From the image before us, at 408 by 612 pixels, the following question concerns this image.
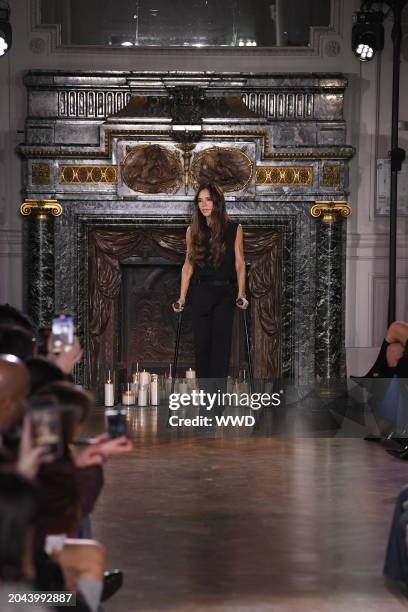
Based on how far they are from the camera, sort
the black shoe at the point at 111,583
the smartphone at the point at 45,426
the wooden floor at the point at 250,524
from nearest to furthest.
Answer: the smartphone at the point at 45,426 < the black shoe at the point at 111,583 < the wooden floor at the point at 250,524

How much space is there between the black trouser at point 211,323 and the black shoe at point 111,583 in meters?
3.74

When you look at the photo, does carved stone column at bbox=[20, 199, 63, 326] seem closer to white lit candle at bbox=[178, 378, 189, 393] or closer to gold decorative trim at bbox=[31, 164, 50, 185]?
gold decorative trim at bbox=[31, 164, 50, 185]

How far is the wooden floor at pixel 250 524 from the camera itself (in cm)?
314

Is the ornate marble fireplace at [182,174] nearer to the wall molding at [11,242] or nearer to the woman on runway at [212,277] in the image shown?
the wall molding at [11,242]

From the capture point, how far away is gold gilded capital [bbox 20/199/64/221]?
8.65 metres

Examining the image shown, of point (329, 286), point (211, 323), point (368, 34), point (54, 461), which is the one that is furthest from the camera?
point (329, 286)

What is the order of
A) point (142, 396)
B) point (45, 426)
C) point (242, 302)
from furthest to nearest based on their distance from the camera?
point (142, 396)
point (242, 302)
point (45, 426)

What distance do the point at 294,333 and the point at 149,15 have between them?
9.55 ft

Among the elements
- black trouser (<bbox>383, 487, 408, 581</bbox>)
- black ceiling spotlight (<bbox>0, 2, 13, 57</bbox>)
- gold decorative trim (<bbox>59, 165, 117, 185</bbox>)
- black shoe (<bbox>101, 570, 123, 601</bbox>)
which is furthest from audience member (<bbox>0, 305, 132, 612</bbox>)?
gold decorative trim (<bbox>59, 165, 117, 185</bbox>)

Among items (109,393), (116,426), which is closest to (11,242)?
(109,393)

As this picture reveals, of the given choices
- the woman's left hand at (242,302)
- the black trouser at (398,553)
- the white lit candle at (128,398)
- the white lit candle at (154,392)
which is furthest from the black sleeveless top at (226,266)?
the black trouser at (398,553)

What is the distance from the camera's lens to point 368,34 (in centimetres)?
832

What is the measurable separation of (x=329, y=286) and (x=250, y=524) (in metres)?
4.89

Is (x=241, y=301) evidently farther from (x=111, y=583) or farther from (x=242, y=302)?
(x=111, y=583)
